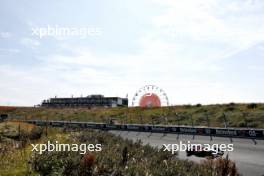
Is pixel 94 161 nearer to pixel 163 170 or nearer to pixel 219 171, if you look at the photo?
pixel 163 170

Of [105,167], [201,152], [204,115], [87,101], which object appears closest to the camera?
[105,167]

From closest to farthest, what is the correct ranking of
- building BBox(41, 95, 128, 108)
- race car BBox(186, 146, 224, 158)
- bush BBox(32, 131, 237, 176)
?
bush BBox(32, 131, 237, 176)
race car BBox(186, 146, 224, 158)
building BBox(41, 95, 128, 108)

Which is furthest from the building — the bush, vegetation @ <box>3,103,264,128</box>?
the bush

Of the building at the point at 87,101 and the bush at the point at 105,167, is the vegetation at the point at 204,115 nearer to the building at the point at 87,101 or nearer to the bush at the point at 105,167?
the bush at the point at 105,167

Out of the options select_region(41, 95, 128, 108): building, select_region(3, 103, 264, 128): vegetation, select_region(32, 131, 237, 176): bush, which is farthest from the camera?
select_region(41, 95, 128, 108): building

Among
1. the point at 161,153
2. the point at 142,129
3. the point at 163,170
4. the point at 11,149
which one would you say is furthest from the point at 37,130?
the point at 142,129

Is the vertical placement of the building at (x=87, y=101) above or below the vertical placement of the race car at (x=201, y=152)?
above

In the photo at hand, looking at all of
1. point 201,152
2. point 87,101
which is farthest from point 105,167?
point 87,101

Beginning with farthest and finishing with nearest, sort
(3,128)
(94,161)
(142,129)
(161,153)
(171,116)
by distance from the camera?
1. (171,116)
2. (142,129)
3. (3,128)
4. (161,153)
5. (94,161)

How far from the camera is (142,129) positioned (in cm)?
4359

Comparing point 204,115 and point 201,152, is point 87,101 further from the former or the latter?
point 201,152

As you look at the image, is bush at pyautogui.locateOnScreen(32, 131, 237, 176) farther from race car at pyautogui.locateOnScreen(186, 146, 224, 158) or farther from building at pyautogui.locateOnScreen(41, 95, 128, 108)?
building at pyautogui.locateOnScreen(41, 95, 128, 108)

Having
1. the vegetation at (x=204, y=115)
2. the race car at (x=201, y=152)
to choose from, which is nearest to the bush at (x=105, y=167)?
the race car at (x=201, y=152)

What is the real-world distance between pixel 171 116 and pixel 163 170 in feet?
151
